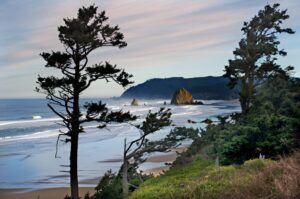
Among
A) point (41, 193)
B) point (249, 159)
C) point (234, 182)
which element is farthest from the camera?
point (41, 193)

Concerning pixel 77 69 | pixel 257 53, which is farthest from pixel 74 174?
pixel 257 53

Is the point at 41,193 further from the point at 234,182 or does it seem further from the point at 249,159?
the point at 234,182

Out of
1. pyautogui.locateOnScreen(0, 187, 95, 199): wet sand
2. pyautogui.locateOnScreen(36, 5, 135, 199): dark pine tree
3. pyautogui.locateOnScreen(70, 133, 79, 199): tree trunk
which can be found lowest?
pyautogui.locateOnScreen(0, 187, 95, 199): wet sand

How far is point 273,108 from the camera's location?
1602 centimetres

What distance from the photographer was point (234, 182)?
33.0ft

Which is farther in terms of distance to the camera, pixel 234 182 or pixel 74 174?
pixel 74 174

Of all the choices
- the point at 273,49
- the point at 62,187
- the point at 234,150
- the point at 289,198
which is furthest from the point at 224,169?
the point at 273,49

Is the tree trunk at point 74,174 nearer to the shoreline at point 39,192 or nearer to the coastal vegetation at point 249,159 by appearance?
the coastal vegetation at point 249,159

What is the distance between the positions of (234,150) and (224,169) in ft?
7.44

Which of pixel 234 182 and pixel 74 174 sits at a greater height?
pixel 234 182

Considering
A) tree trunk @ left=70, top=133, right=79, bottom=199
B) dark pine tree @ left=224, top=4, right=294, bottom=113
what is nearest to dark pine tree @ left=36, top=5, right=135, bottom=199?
tree trunk @ left=70, top=133, right=79, bottom=199

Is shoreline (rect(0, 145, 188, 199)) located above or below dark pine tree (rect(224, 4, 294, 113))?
below

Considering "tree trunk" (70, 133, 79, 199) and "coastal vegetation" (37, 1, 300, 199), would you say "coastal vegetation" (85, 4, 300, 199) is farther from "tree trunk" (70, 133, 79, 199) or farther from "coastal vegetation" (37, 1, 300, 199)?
"tree trunk" (70, 133, 79, 199)

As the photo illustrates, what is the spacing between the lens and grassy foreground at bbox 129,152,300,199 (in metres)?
7.45
